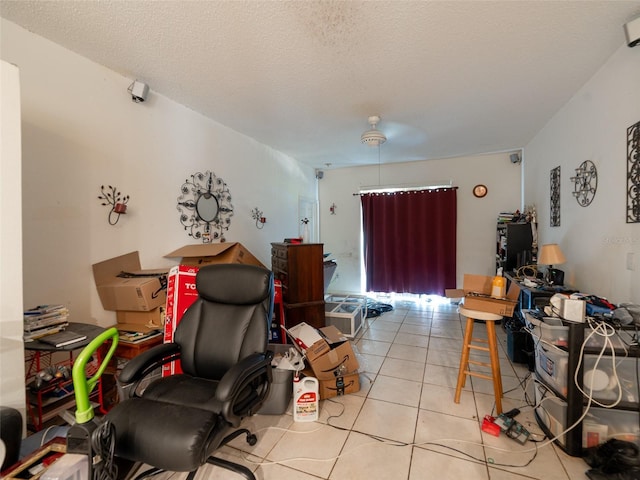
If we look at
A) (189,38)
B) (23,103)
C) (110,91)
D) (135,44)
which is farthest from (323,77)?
(23,103)

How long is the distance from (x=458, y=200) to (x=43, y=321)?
5110mm

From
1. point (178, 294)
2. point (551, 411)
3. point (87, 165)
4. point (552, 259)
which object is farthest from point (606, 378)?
point (87, 165)

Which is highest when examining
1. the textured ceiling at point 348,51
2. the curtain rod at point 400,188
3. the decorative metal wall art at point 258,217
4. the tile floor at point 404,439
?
the textured ceiling at point 348,51

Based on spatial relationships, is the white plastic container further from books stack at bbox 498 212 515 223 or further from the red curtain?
books stack at bbox 498 212 515 223

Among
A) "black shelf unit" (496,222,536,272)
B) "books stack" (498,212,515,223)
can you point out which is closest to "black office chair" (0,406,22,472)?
"black shelf unit" (496,222,536,272)

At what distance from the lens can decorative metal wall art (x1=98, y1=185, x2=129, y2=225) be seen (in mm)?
2037

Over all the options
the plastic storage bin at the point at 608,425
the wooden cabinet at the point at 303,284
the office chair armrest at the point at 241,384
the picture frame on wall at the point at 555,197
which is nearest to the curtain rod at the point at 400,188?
the picture frame on wall at the point at 555,197

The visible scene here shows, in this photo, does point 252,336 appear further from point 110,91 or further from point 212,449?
point 110,91

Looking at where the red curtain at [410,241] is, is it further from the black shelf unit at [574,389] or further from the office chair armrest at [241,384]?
the office chair armrest at [241,384]

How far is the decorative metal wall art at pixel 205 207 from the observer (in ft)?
8.90

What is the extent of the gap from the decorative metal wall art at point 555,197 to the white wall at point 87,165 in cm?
369

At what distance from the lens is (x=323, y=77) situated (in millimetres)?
2150

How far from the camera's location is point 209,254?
2436mm

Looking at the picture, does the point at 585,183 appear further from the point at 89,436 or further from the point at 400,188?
the point at 89,436
